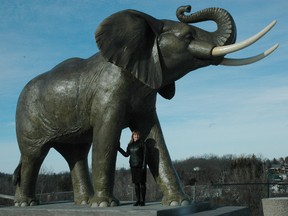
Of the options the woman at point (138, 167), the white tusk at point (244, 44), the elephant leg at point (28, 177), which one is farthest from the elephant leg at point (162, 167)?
the elephant leg at point (28, 177)

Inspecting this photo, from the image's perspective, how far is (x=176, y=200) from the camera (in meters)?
5.90

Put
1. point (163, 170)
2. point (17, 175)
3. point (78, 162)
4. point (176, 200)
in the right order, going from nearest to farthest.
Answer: point (176, 200)
point (163, 170)
point (17, 175)
point (78, 162)

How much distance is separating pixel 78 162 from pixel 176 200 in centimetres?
198

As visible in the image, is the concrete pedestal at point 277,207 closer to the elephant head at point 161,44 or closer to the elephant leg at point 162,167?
the elephant leg at point 162,167

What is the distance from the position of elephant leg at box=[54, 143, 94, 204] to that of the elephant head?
1.93 meters

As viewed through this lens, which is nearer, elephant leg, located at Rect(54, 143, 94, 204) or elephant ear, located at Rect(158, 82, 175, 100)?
elephant ear, located at Rect(158, 82, 175, 100)

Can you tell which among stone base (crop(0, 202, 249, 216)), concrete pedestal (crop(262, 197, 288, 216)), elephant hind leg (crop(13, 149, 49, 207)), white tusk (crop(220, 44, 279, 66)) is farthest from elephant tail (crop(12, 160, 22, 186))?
concrete pedestal (crop(262, 197, 288, 216))

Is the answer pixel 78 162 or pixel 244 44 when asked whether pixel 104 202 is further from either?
pixel 244 44

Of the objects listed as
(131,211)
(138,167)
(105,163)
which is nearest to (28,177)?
(105,163)

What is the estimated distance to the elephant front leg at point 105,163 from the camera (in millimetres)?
5875

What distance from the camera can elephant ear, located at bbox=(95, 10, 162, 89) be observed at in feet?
19.4

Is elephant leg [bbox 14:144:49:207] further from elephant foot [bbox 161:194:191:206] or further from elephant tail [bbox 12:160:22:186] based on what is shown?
elephant foot [bbox 161:194:191:206]

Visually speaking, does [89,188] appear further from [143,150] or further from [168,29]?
[168,29]

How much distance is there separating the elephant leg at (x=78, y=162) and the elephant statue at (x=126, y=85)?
52 centimetres
